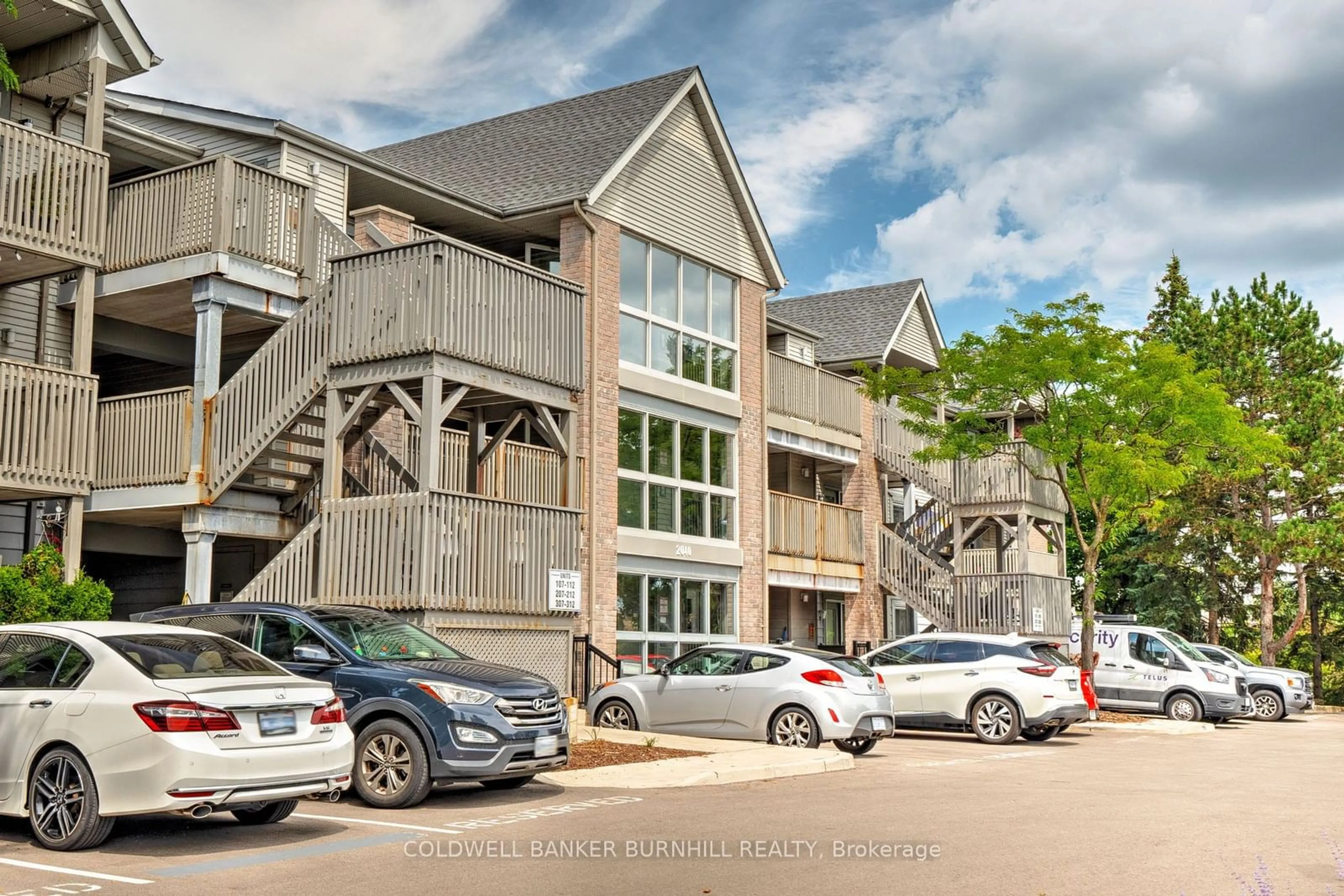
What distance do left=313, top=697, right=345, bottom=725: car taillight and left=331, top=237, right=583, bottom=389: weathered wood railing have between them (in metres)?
7.71

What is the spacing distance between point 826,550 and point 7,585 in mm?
17771

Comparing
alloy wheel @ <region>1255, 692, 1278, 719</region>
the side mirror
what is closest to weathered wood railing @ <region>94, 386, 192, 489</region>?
the side mirror

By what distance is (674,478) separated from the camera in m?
25.1

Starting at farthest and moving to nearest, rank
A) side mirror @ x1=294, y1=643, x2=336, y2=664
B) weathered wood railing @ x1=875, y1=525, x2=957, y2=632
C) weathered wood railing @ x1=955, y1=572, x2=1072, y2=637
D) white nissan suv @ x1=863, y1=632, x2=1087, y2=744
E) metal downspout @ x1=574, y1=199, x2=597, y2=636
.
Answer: weathered wood railing @ x1=875, y1=525, x2=957, y2=632 → weathered wood railing @ x1=955, y1=572, x2=1072, y2=637 → metal downspout @ x1=574, y1=199, x2=597, y2=636 → white nissan suv @ x1=863, y1=632, x2=1087, y2=744 → side mirror @ x1=294, y1=643, x2=336, y2=664

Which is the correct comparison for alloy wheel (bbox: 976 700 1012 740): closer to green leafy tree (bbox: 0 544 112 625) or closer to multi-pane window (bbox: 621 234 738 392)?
multi-pane window (bbox: 621 234 738 392)

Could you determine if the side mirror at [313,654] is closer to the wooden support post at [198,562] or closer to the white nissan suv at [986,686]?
the wooden support post at [198,562]

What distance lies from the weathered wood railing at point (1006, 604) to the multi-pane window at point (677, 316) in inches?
310

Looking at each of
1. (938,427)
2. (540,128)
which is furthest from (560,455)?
(938,427)

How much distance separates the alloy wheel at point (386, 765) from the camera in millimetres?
11758

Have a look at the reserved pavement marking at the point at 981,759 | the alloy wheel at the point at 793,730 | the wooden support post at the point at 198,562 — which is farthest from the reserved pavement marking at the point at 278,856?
the wooden support post at the point at 198,562

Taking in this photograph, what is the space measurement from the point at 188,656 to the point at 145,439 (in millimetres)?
9687

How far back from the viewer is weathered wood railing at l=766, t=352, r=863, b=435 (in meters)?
28.6

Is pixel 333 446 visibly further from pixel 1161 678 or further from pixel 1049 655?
pixel 1161 678

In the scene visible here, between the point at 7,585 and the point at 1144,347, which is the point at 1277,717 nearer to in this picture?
the point at 1144,347
